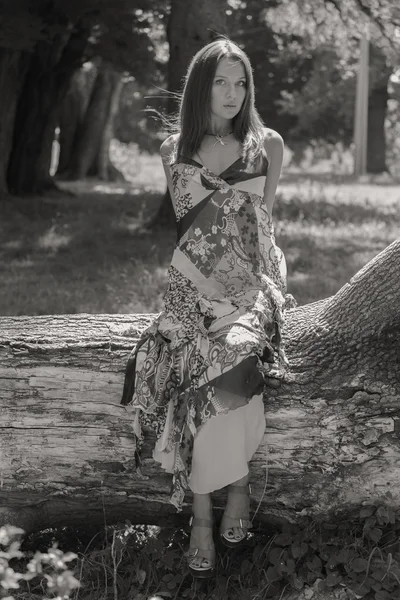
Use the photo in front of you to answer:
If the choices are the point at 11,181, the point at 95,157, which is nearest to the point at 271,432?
the point at 11,181

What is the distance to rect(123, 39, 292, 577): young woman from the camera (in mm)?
3625

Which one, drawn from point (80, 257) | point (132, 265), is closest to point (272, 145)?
point (132, 265)

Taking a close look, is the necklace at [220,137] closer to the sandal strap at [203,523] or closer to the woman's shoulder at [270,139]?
the woman's shoulder at [270,139]

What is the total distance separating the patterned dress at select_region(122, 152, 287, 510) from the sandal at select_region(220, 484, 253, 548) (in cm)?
21

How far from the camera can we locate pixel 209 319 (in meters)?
3.86

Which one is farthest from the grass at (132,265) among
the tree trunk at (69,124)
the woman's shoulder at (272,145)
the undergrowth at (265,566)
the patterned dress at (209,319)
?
the tree trunk at (69,124)

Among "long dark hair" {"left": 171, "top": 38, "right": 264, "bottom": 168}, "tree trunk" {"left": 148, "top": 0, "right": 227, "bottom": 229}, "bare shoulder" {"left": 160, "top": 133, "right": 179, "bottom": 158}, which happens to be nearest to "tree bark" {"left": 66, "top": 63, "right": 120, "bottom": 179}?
"tree trunk" {"left": 148, "top": 0, "right": 227, "bottom": 229}

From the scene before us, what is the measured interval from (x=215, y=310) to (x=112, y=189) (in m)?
14.9

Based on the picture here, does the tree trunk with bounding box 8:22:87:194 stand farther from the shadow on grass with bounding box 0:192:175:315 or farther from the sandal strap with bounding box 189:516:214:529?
the sandal strap with bounding box 189:516:214:529

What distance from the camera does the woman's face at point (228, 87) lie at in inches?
162

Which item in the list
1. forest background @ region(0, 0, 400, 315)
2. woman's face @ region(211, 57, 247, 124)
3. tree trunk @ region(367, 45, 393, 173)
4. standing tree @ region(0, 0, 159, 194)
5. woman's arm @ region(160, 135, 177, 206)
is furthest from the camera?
tree trunk @ region(367, 45, 393, 173)

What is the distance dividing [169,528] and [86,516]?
1.26ft

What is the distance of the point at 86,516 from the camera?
4199mm

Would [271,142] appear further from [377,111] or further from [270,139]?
[377,111]
